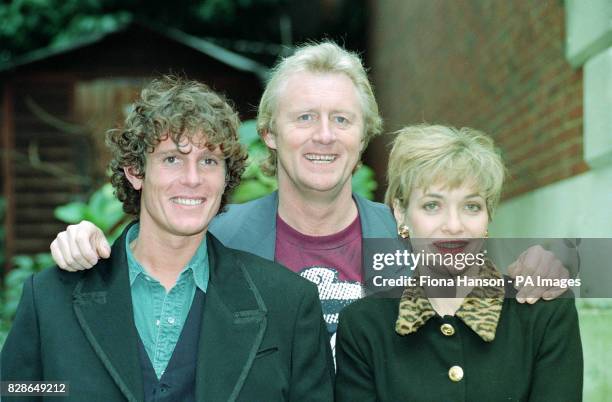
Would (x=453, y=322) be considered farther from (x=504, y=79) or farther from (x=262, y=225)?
(x=504, y=79)

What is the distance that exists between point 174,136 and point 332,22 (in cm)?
1060

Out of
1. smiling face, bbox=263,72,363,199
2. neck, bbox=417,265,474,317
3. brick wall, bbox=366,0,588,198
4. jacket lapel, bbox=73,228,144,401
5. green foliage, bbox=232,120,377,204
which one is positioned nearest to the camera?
jacket lapel, bbox=73,228,144,401

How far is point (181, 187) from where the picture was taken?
112 inches

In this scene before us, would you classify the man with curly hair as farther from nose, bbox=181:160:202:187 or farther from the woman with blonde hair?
the woman with blonde hair

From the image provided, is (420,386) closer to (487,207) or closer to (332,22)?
(487,207)

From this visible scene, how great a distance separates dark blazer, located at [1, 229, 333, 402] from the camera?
266 cm

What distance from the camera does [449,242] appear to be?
8.86ft

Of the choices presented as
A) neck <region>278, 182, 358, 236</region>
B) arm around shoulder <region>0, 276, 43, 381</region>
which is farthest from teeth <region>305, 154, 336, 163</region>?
arm around shoulder <region>0, 276, 43, 381</region>

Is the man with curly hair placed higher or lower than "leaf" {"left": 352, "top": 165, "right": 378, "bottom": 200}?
lower

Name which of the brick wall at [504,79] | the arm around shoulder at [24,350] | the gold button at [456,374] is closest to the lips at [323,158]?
the gold button at [456,374]

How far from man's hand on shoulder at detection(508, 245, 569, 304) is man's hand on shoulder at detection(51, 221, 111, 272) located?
1231 millimetres

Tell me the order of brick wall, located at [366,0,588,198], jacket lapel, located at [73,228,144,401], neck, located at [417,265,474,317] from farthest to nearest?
brick wall, located at [366,0,588,198], neck, located at [417,265,474,317], jacket lapel, located at [73,228,144,401]

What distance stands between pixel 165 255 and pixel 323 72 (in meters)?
0.95

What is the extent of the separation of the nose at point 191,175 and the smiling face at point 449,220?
653 millimetres
